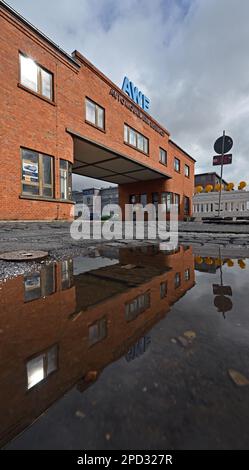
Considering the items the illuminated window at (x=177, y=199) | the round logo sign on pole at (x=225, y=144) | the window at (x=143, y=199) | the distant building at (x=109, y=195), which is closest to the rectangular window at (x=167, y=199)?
the illuminated window at (x=177, y=199)

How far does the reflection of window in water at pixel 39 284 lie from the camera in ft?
5.84

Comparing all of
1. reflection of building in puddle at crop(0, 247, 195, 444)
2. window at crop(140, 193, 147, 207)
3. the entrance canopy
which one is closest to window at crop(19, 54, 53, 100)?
the entrance canopy

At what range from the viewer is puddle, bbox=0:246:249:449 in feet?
2.07

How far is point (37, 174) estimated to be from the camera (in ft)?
26.4

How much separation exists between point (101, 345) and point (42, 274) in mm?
1568

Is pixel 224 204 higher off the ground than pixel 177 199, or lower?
lower

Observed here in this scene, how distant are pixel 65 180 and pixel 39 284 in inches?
306

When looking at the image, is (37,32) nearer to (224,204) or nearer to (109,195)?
(224,204)

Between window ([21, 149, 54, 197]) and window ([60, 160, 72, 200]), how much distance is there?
0.46 meters

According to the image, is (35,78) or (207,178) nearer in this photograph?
(35,78)

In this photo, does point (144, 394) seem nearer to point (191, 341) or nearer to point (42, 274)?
point (191, 341)

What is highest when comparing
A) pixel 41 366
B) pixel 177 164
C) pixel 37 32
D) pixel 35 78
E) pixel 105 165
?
pixel 37 32

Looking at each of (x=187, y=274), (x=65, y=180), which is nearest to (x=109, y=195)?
(x=65, y=180)

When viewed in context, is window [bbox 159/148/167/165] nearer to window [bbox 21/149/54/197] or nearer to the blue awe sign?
the blue awe sign
